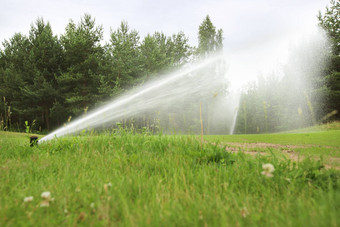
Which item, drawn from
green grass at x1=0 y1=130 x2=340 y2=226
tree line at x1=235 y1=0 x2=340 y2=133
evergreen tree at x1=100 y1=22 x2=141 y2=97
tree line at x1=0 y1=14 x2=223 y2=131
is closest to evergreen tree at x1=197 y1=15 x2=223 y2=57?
tree line at x1=0 y1=14 x2=223 y2=131

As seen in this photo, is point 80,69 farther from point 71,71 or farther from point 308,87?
point 308,87

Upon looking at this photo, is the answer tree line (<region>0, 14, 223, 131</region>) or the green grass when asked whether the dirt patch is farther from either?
tree line (<region>0, 14, 223, 131</region>)

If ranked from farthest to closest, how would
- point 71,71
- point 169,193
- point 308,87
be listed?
→ point 308,87 → point 71,71 → point 169,193

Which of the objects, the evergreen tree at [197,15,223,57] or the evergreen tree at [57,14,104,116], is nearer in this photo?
the evergreen tree at [57,14,104,116]

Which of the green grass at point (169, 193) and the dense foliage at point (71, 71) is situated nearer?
the green grass at point (169, 193)

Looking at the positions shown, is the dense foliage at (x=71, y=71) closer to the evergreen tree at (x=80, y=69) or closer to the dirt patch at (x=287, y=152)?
the evergreen tree at (x=80, y=69)

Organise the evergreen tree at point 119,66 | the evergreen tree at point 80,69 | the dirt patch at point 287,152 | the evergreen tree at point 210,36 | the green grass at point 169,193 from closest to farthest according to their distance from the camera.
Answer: the green grass at point 169,193, the dirt patch at point 287,152, the evergreen tree at point 80,69, the evergreen tree at point 119,66, the evergreen tree at point 210,36

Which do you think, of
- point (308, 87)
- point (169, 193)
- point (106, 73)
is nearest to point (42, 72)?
point (106, 73)

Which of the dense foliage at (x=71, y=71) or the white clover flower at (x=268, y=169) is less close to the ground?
the dense foliage at (x=71, y=71)

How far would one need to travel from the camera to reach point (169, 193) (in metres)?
1.93

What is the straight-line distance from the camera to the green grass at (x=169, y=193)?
4.64 ft

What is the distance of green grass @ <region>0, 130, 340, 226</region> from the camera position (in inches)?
55.7

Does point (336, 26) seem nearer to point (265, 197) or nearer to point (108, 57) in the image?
point (108, 57)

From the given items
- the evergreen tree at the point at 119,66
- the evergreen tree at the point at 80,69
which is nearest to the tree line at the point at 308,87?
the evergreen tree at the point at 119,66
